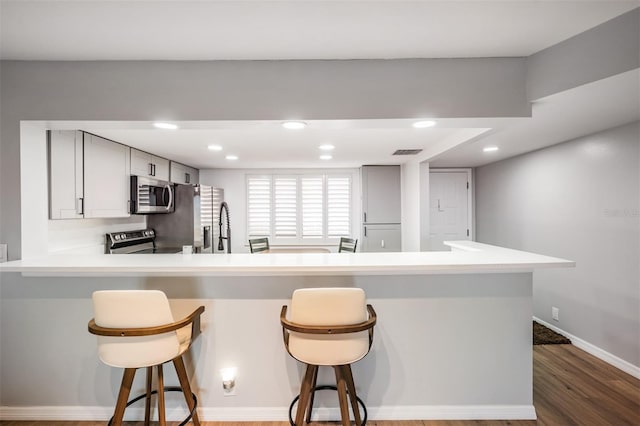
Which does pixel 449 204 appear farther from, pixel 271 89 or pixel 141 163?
pixel 141 163

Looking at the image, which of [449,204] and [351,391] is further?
[449,204]

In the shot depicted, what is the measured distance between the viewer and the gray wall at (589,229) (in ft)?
7.64

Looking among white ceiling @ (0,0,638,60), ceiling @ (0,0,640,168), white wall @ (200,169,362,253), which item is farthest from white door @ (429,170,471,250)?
white ceiling @ (0,0,638,60)

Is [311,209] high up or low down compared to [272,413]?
up

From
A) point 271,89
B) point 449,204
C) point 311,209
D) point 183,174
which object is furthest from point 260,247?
point 449,204

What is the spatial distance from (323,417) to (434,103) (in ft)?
6.95

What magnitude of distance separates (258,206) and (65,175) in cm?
270

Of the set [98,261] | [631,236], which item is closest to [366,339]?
[98,261]

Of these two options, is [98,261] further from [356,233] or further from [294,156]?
[356,233]

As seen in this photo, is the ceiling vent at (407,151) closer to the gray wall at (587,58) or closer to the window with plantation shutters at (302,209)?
the window with plantation shutters at (302,209)

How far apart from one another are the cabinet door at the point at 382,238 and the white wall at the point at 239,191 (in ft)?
1.03

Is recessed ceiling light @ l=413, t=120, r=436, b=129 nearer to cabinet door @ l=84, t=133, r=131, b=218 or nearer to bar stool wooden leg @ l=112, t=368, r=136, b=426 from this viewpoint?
bar stool wooden leg @ l=112, t=368, r=136, b=426

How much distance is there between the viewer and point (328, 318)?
4.46 feet

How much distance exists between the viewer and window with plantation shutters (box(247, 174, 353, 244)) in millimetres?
4801
